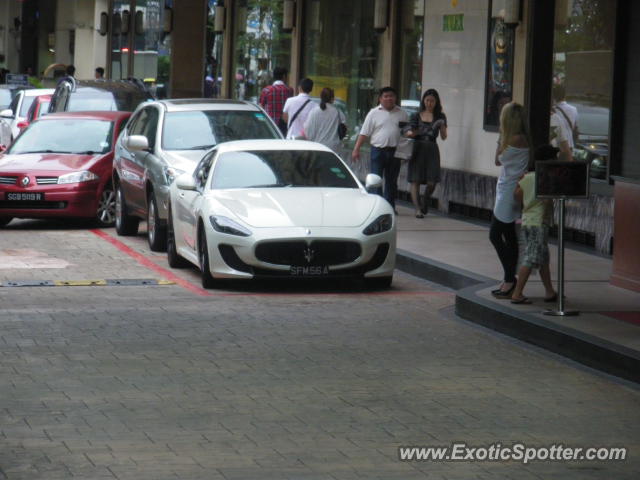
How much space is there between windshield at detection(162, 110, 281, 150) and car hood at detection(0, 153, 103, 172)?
2.39 m

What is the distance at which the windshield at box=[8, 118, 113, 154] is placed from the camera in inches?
786

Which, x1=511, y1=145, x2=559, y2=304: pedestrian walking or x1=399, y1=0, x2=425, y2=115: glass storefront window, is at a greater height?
x1=399, y1=0, x2=425, y2=115: glass storefront window

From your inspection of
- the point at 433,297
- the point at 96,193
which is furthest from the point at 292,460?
the point at 96,193

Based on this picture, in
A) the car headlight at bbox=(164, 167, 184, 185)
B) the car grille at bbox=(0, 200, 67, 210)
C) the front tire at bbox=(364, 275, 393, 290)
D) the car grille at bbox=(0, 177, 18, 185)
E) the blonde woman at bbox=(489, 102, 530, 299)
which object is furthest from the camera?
the car grille at bbox=(0, 177, 18, 185)

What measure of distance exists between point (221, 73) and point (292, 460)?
2839 cm

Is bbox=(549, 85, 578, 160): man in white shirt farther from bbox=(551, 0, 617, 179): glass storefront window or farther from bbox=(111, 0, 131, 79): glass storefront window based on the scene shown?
bbox=(111, 0, 131, 79): glass storefront window

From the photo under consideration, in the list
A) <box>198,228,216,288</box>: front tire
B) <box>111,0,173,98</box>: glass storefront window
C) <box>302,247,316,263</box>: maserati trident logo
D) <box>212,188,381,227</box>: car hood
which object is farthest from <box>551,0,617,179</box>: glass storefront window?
<box>111,0,173,98</box>: glass storefront window

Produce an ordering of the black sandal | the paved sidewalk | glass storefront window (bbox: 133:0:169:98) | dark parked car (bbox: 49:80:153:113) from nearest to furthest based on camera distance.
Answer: the paved sidewalk
the black sandal
dark parked car (bbox: 49:80:153:113)
glass storefront window (bbox: 133:0:169:98)

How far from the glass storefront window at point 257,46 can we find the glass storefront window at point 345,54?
4.86 ft

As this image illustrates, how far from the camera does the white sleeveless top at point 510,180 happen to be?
12.3 meters

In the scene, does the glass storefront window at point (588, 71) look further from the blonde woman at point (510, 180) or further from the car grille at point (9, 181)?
the car grille at point (9, 181)

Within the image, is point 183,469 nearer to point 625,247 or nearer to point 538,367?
point 538,367

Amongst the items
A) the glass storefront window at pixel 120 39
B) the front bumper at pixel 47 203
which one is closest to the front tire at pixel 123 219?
the front bumper at pixel 47 203

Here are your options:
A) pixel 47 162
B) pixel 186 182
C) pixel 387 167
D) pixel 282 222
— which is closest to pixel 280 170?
pixel 186 182
